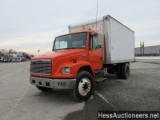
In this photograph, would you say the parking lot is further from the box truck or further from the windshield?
the windshield

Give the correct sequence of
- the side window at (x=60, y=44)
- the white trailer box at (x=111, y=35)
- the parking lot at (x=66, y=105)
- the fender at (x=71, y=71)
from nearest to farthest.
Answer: the parking lot at (x=66, y=105)
the fender at (x=71, y=71)
the side window at (x=60, y=44)
the white trailer box at (x=111, y=35)

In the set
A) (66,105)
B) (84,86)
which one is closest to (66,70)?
(84,86)

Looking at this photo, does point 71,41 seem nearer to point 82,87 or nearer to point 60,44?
point 60,44

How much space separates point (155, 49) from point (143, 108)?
263 ft

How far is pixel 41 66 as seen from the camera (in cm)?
652

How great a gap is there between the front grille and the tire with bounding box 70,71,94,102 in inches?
41.5

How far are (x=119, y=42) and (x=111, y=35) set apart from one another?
148cm

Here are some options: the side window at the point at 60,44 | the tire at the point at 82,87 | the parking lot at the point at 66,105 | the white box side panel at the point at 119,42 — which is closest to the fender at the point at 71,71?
the tire at the point at 82,87

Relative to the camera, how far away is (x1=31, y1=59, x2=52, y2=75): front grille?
6.22 m

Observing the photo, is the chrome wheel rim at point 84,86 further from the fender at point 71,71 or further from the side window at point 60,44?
the side window at point 60,44

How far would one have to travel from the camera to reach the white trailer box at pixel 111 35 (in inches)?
344

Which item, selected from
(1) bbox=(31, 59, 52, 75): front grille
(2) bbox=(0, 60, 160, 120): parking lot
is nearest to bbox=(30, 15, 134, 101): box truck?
(1) bbox=(31, 59, 52, 75): front grille

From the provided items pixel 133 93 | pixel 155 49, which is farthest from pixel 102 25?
pixel 155 49

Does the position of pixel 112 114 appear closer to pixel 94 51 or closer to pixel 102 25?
pixel 94 51
